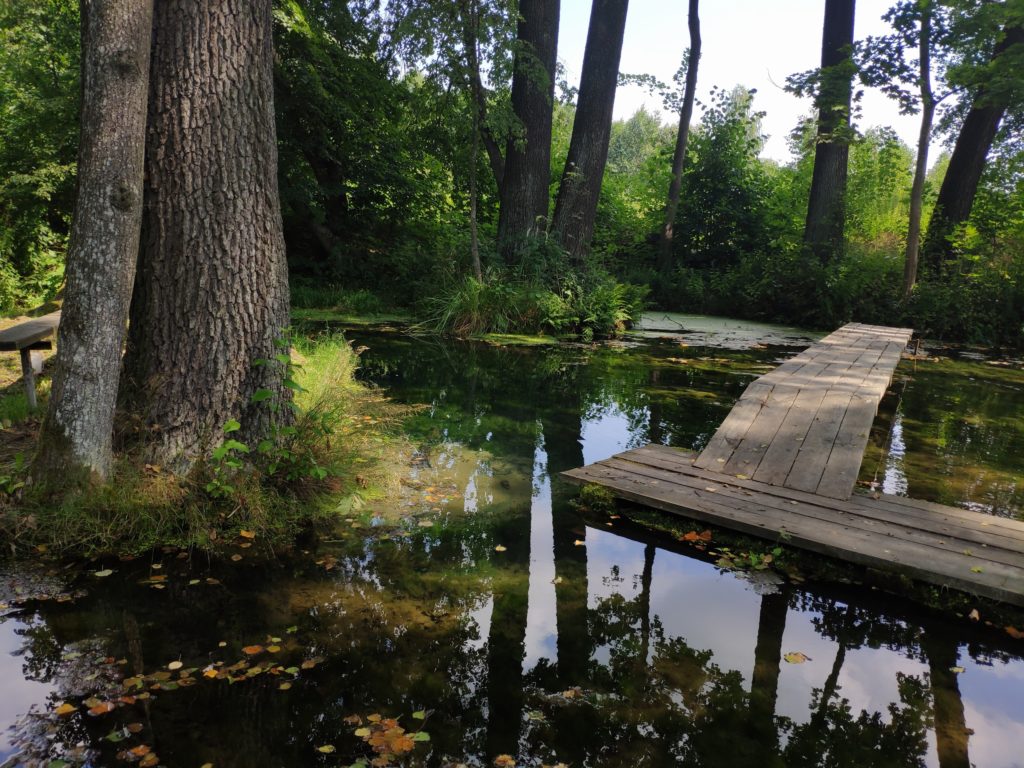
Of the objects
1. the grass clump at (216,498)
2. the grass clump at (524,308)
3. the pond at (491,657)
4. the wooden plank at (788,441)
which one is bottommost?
the pond at (491,657)

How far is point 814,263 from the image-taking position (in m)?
12.4

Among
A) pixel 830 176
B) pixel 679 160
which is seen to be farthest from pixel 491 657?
pixel 679 160

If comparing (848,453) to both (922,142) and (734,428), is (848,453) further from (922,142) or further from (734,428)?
(922,142)

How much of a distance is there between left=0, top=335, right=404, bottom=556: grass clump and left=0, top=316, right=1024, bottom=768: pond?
0.14 metres

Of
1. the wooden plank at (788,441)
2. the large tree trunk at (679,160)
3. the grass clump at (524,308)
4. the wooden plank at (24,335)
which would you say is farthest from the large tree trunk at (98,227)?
the large tree trunk at (679,160)

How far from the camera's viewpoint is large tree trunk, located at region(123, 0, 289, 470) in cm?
334

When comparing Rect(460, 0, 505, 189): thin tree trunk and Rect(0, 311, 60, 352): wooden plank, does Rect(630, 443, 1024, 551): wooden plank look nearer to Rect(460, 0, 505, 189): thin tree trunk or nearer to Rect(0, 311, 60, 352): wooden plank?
Rect(0, 311, 60, 352): wooden plank

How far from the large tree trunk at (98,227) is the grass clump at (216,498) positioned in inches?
7.0

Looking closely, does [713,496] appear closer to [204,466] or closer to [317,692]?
[317,692]

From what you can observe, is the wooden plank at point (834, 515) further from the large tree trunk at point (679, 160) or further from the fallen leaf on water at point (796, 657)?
the large tree trunk at point (679, 160)

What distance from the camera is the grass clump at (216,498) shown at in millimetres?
3041

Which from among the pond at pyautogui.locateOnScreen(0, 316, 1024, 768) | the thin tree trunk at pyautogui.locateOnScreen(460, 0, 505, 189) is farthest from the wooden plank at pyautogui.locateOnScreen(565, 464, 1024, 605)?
the thin tree trunk at pyautogui.locateOnScreen(460, 0, 505, 189)

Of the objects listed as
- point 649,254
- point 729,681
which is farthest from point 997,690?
point 649,254

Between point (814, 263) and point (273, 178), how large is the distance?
11184mm
